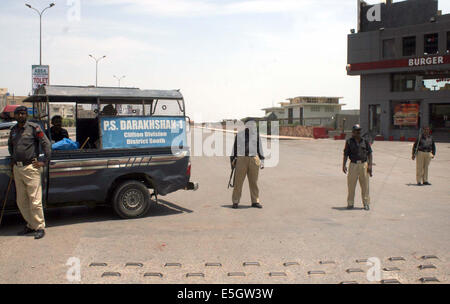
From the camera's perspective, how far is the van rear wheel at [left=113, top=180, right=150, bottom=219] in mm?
7820

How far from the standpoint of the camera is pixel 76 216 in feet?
27.0

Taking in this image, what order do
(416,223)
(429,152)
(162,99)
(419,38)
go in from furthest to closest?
(419,38), (429,152), (162,99), (416,223)

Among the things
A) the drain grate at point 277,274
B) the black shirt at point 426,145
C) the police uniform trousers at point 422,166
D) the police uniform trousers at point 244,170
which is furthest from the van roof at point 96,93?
the black shirt at point 426,145

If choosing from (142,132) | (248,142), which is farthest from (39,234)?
(248,142)

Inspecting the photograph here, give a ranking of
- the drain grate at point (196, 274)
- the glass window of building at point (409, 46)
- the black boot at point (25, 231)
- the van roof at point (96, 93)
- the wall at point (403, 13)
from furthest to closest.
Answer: the wall at point (403, 13), the glass window of building at point (409, 46), the van roof at point (96, 93), the black boot at point (25, 231), the drain grate at point (196, 274)

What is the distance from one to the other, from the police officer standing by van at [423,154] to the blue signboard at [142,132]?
25.1 feet

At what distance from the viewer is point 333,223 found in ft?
24.8

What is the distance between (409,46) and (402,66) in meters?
1.90

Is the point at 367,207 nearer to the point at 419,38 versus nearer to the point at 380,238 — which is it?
the point at 380,238

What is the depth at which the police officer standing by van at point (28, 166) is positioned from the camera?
21.6 ft

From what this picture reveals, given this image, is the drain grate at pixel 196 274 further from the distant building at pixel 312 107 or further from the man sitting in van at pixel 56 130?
the distant building at pixel 312 107

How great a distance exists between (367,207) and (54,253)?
6.00 m
